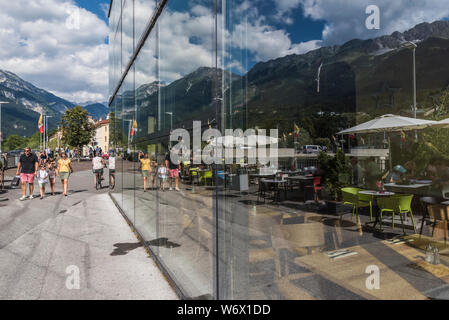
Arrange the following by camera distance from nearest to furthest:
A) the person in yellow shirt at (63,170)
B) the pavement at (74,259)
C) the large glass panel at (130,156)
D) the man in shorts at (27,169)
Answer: the pavement at (74,259) → the large glass panel at (130,156) → the man in shorts at (27,169) → the person in yellow shirt at (63,170)

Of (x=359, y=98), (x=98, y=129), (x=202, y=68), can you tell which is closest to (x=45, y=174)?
(x=202, y=68)

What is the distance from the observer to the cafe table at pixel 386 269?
1509mm

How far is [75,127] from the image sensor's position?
A: 5084 cm

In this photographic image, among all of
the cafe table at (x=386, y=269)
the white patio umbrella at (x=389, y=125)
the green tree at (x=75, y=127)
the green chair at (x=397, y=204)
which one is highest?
the green tree at (x=75, y=127)

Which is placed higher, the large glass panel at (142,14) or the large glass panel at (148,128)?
the large glass panel at (142,14)

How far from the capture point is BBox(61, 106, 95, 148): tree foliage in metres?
50.4

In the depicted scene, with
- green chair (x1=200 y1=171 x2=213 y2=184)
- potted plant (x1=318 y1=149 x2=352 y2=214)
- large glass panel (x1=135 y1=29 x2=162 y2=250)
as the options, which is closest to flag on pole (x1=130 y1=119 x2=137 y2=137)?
large glass panel (x1=135 y1=29 x2=162 y2=250)

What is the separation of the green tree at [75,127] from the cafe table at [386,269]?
54080mm

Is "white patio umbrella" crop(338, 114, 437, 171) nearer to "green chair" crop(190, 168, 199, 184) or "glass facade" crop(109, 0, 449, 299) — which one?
"glass facade" crop(109, 0, 449, 299)

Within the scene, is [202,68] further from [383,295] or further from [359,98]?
[383,295]

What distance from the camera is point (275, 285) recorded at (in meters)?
2.01

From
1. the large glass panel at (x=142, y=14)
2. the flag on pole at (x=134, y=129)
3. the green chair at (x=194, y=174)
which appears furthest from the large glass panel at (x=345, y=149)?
the flag on pole at (x=134, y=129)

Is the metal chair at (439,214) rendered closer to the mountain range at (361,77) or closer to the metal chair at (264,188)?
the mountain range at (361,77)

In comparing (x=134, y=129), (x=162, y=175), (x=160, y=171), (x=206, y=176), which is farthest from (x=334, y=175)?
(x=134, y=129)
